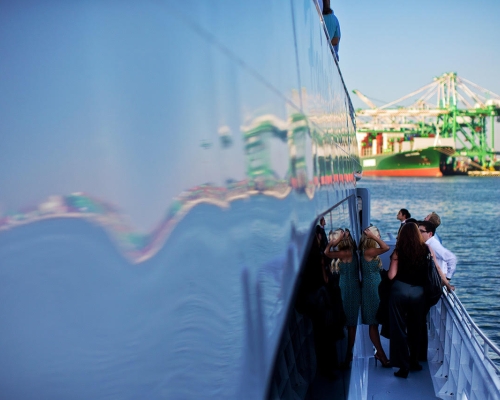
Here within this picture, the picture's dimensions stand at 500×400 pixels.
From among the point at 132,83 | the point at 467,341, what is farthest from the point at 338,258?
the point at 467,341

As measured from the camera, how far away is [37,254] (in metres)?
0.62

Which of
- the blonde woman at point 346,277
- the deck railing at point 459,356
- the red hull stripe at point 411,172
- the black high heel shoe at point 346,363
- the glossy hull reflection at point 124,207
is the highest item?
the glossy hull reflection at point 124,207

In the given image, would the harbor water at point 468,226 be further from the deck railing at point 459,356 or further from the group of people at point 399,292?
the group of people at point 399,292

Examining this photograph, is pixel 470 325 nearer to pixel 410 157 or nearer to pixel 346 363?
pixel 346 363

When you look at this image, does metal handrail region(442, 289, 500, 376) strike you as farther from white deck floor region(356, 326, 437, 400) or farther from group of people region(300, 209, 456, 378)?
white deck floor region(356, 326, 437, 400)

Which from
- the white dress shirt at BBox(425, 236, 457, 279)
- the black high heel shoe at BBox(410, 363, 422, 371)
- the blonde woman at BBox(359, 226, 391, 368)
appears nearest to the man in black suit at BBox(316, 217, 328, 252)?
the blonde woman at BBox(359, 226, 391, 368)

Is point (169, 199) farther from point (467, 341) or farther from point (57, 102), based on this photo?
point (467, 341)

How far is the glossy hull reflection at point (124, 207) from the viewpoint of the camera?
0.63 metres

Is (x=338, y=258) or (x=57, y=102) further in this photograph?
(x=338, y=258)

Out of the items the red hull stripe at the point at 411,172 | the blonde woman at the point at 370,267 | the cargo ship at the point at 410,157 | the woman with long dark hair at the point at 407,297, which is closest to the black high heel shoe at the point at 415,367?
the woman with long dark hair at the point at 407,297

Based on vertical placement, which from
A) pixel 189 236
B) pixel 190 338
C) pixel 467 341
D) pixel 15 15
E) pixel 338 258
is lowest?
pixel 467 341

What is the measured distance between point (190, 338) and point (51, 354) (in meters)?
0.21

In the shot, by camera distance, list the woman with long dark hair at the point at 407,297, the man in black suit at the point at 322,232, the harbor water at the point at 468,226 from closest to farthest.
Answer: the man in black suit at the point at 322,232, the woman with long dark hair at the point at 407,297, the harbor water at the point at 468,226

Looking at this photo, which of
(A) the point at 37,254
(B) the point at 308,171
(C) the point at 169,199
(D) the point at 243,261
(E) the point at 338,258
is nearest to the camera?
(A) the point at 37,254
